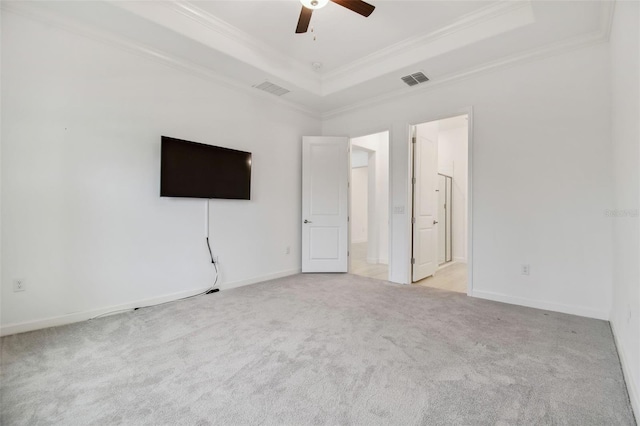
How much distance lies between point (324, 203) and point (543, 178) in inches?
115

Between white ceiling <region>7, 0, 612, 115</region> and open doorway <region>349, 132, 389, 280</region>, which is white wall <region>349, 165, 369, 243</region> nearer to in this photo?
open doorway <region>349, 132, 389, 280</region>

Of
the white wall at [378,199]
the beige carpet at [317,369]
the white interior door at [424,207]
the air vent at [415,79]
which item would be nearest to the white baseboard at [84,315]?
the beige carpet at [317,369]

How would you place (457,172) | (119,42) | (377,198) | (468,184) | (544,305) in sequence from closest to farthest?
1. (119,42)
2. (544,305)
3. (468,184)
4. (377,198)
5. (457,172)

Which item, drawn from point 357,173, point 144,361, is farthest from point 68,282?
point 357,173

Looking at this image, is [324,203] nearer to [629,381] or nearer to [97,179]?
[97,179]

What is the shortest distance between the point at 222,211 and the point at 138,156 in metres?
1.14

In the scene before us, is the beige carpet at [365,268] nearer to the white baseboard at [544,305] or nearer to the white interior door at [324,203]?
the white interior door at [324,203]

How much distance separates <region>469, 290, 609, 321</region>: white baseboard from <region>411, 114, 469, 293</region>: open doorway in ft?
1.36

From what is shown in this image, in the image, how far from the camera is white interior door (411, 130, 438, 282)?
430 cm


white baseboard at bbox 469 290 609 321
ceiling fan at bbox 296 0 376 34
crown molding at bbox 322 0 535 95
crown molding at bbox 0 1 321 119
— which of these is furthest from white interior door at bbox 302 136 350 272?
ceiling fan at bbox 296 0 376 34

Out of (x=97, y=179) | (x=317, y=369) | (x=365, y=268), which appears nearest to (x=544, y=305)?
(x=317, y=369)

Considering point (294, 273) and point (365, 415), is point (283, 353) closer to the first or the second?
point (365, 415)

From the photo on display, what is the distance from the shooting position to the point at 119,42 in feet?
9.64

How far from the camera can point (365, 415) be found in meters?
1.49
